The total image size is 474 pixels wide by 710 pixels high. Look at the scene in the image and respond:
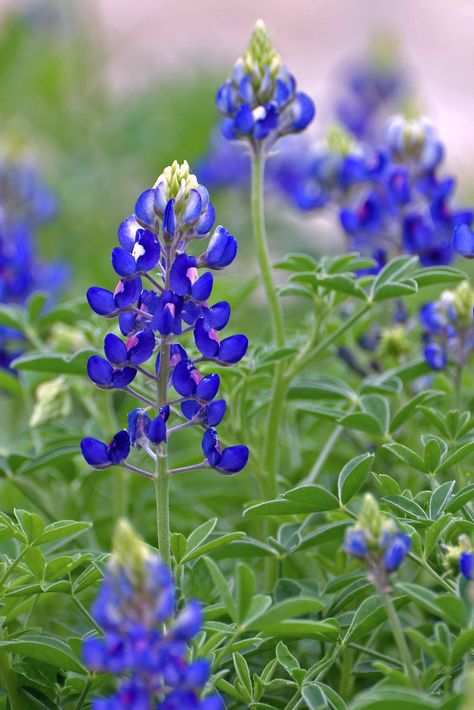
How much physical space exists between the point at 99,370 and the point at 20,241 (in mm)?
1658

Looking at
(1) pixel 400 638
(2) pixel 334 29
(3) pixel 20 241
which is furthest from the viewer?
(2) pixel 334 29

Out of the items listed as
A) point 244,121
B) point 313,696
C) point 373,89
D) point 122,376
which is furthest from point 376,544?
point 373,89

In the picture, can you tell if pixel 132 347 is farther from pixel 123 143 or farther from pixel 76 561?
pixel 123 143

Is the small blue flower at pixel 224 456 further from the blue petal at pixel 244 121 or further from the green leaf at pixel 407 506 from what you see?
the blue petal at pixel 244 121

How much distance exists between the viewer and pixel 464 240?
6.27ft

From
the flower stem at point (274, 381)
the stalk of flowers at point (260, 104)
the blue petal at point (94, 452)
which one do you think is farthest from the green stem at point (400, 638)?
the stalk of flowers at point (260, 104)

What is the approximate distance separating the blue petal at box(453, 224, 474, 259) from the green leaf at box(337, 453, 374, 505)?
43 cm

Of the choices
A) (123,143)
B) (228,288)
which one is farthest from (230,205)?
(228,288)

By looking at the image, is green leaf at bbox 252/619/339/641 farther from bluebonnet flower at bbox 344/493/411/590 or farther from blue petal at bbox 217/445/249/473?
blue petal at bbox 217/445/249/473

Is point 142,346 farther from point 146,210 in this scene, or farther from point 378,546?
point 378,546

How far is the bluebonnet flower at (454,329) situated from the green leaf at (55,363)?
2.09ft

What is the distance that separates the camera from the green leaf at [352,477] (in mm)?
1666

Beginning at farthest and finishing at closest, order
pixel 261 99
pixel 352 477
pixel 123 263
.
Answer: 1. pixel 261 99
2. pixel 352 477
3. pixel 123 263

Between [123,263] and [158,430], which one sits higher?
[123,263]
